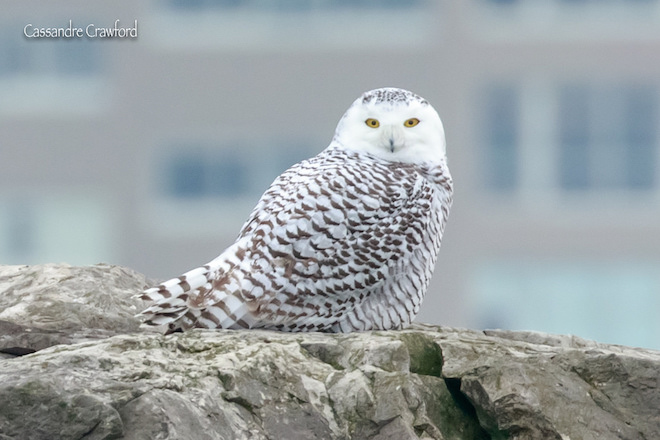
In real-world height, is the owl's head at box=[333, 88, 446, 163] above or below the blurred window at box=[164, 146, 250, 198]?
above

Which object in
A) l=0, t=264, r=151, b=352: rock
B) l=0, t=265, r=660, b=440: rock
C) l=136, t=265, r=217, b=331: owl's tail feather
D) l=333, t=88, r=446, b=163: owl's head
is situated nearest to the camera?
l=0, t=265, r=660, b=440: rock

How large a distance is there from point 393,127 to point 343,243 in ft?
2.32

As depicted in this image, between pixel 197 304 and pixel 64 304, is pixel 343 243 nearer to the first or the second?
→ pixel 197 304

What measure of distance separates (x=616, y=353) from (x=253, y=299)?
1.57 meters

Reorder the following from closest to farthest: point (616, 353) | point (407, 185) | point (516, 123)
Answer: point (616, 353) < point (407, 185) < point (516, 123)

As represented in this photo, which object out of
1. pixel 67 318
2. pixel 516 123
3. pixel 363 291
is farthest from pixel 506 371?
pixel 516 123

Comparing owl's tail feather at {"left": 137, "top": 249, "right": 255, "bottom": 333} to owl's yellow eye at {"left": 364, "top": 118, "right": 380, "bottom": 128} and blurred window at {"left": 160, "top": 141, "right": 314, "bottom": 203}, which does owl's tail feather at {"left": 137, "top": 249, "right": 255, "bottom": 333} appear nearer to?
owl's yellow eye at {"left": 364, "top": 118, "right": 380, "bottom": 128}

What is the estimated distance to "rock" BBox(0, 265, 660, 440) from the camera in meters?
4.56

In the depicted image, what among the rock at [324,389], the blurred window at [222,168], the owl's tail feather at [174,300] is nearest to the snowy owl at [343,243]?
the owl's tail feather at [174,300]

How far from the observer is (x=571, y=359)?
17.5 ft

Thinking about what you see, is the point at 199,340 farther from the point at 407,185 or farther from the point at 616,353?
the point at 616,353

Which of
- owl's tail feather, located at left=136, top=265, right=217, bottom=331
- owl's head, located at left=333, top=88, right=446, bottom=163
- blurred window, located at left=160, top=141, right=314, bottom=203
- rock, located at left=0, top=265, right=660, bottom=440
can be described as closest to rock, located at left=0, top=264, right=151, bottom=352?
owl's tail feather, located at left=136, top=265, right=217, bottom=331

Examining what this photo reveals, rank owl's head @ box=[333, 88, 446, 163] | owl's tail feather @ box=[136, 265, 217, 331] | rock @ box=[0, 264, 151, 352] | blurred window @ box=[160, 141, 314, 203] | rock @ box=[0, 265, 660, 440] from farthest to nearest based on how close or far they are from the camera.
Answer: blurred window @ box=[160, 141, 314, 203]
owl's head @ box=[333, 88, 446, 163]
rock @ box=[0, 264, 151, 352]
owl's tail feather @ box=[136, 265, 217, 331]
rock @ box=[0, 265, 660, 440]

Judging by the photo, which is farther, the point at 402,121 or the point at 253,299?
the point at 402,121
